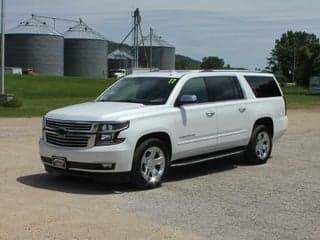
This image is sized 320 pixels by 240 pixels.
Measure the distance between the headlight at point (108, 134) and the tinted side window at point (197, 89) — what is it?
169 centimetres

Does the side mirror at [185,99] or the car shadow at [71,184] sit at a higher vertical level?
the side mirror at [185,99]

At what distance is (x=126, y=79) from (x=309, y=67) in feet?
242

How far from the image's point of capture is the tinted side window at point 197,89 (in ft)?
35.1

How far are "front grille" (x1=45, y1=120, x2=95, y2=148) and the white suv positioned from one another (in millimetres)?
14

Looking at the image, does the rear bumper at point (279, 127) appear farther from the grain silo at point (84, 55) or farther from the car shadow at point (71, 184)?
the grain silo at point (84, 55)

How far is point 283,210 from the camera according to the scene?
8.25 meters

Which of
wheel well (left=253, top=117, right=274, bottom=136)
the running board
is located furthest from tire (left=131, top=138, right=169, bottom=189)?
wheel well (left=253, top=117, right=274, bottom=136)

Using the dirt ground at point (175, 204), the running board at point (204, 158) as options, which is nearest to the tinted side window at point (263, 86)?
the running board at point (204, 158)

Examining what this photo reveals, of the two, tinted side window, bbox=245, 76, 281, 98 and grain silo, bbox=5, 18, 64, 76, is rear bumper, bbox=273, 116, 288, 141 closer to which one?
tinted side window, bbox=245, 76, 281, 98

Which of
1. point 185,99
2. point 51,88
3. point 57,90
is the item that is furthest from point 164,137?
point 51,88

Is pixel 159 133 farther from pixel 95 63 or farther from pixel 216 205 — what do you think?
pixel 95 63

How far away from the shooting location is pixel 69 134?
949 cm

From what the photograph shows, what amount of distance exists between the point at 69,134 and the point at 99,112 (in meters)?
0.53

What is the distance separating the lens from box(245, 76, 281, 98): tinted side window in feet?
40.7
